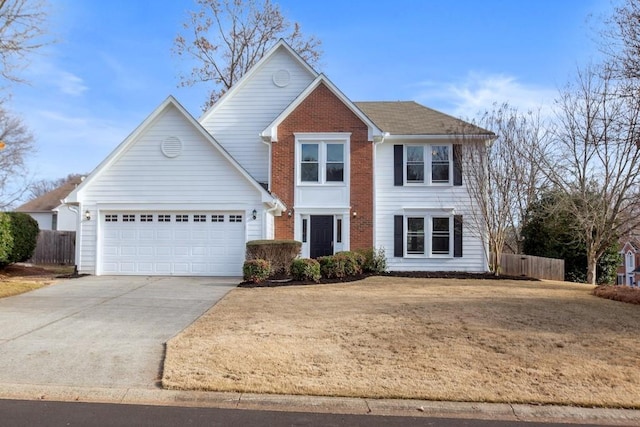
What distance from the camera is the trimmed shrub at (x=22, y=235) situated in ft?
65.9

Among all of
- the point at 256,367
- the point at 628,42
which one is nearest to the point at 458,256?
the point at 628,42

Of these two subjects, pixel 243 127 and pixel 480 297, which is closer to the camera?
pixel 480 297

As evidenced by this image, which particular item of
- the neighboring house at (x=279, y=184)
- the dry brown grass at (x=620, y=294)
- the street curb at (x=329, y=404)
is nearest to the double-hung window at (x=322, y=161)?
the neighboring house at (x=279, y=184)

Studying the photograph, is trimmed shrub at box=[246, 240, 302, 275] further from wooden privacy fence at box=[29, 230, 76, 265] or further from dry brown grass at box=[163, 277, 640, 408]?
wooden privacy fence at box=[29, 230, 76, 265]

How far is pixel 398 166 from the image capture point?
2077cm

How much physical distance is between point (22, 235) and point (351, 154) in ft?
44.6

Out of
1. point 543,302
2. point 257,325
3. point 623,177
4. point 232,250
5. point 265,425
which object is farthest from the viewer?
point 623,177

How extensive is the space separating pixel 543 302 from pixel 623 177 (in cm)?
1074

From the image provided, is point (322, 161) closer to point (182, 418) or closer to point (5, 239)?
point (5, 239)

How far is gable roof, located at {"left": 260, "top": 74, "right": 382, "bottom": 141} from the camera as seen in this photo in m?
19.7

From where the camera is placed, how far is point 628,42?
1247 cm

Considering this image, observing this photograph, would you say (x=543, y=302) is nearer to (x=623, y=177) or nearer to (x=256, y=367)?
(x=256, y=367)

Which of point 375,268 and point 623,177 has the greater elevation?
point 623,177

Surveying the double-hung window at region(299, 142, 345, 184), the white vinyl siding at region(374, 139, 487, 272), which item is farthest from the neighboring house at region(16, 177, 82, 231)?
the white vinyl siding at region(374, 139, 487, 272)
